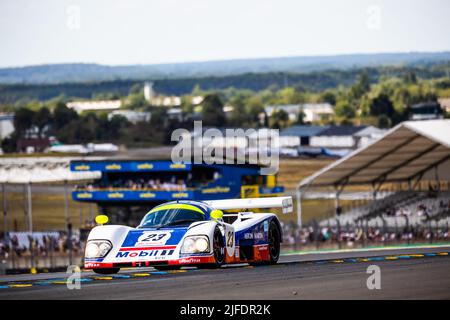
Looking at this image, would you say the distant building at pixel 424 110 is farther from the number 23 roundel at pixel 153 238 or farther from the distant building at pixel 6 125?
→ the number 23 roundel at pixel 153 238

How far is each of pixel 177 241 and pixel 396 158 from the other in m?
30.9

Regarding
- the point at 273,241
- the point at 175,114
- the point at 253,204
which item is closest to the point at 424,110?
the point at 175,114

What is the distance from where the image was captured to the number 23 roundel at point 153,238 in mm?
16891

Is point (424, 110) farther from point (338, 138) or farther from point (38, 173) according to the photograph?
point (38, 173)

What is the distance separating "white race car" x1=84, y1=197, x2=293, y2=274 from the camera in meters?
16.7

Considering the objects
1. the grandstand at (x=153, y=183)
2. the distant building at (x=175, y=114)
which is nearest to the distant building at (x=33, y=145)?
the distant building at (x=175, y=114)

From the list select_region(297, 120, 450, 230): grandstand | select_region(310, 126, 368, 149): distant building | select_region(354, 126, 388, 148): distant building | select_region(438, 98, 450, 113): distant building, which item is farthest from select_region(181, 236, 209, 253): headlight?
select_region(354, 126, 388, 148): distant building

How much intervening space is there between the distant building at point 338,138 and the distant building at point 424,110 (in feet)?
25.6

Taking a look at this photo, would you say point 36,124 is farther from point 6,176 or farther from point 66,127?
point 6,176

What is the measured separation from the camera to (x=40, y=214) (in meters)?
71.7

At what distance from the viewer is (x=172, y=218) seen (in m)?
18.0

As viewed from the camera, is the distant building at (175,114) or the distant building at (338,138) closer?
the distant building at (338,138)
